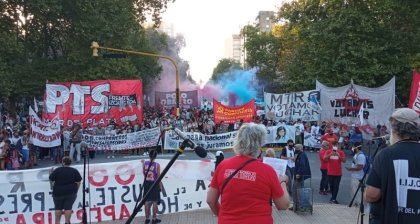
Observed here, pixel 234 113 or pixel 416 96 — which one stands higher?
pixel 416 96

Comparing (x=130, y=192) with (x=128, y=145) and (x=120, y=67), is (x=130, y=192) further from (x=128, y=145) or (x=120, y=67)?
(x=120, y=67)

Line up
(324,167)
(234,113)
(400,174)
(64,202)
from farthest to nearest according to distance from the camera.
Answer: (234,113)
(324,167)
(64,202)
(400,174)

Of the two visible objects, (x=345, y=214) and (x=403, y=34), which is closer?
(x=345, y=214)

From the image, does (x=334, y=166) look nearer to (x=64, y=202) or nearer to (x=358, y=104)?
(x=64, y=202)

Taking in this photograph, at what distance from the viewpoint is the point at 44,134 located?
20875mm

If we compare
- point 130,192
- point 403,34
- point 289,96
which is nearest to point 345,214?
point 130,192

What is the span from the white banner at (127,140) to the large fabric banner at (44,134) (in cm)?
207

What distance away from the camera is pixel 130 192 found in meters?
11.5

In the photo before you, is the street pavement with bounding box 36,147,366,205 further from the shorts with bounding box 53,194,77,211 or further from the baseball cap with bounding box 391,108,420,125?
the baseball cap with bounding box 391,108,420,125

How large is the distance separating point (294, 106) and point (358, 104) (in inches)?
128

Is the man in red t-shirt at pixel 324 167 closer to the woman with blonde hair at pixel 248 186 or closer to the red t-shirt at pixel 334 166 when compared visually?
the red t-shirt at pixel 334 166

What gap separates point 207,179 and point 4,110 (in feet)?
133

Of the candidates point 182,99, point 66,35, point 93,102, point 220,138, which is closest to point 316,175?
point 220,138

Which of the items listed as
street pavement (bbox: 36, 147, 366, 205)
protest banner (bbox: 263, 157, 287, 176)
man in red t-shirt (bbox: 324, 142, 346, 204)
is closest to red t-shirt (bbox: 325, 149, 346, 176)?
man in red t-shirt (bbox: 324, 142, 346, 204)
